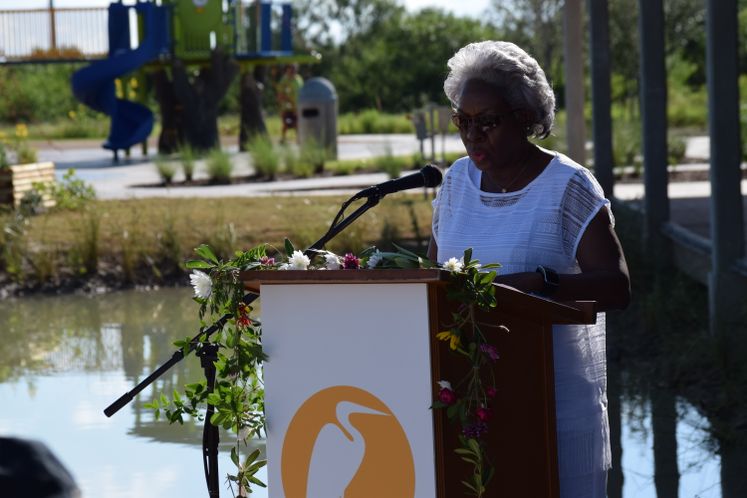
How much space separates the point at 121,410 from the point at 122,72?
876 inches

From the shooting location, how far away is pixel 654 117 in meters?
11.9

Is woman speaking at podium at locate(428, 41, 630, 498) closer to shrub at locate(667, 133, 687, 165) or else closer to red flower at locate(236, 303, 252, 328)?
red flower at locate(236, 303, 252, 328)

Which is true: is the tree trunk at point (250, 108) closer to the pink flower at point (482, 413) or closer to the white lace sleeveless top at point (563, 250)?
the white lace sleeveless top at point (563, 250)

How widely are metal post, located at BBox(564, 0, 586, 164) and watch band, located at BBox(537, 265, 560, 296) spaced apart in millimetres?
13473

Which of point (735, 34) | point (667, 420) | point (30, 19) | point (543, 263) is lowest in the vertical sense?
point (667, 420)

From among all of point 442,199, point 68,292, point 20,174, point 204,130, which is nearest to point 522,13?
point 204,130

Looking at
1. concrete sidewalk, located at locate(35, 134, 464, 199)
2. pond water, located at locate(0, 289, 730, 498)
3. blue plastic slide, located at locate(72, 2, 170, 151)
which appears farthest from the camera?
blue plastic slide, located at locate(72, 2, 170, 151)

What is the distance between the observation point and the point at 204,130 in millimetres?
31938

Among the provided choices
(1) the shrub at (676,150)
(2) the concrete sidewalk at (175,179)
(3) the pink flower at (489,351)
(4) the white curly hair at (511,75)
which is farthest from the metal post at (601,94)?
(3) the pink flower at (489,351)

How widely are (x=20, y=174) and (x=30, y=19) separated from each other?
16835mm

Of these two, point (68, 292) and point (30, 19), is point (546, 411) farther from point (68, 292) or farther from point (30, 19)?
point (30, 19)

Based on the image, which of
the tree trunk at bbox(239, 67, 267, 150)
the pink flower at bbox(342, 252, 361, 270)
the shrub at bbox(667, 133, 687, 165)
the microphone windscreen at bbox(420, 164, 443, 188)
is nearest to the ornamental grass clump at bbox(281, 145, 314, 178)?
the shrub at bbox(667, 133, 687, 165)

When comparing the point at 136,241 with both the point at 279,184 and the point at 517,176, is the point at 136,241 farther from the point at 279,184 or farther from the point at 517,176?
the point at 517,176

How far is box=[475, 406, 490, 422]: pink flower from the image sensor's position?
3.25 m
